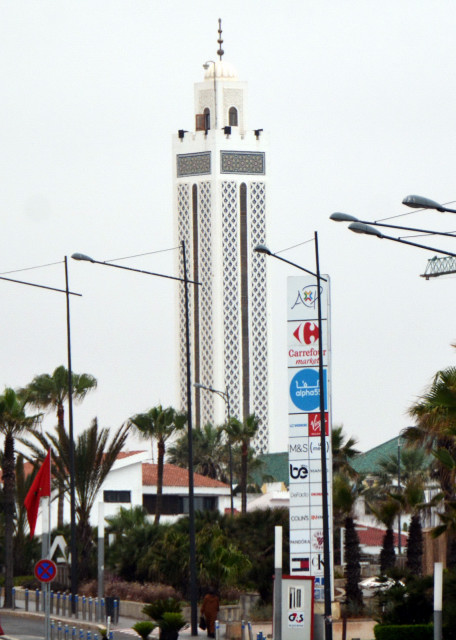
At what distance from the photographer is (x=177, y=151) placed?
372 ft

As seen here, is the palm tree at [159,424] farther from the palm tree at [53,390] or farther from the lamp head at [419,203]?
the lamp head at [419,203]

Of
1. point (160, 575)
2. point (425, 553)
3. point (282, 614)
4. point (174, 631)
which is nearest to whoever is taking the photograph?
point (282, 614)

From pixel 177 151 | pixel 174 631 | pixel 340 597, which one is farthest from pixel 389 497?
pixel 177 151

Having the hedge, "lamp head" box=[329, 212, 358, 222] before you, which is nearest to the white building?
the hedge

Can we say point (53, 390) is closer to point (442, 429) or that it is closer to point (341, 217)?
point (442, 429)

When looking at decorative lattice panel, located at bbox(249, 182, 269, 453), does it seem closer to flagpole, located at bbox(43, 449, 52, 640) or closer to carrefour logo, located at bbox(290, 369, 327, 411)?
carrefour logo, located at bbox(290, 369, 327, 411)

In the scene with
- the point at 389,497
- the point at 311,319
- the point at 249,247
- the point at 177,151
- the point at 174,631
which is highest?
the point at 177,151

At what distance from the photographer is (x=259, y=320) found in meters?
109

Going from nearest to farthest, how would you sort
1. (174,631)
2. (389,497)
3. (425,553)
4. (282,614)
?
(282,614) < (174,631) < (389,497) < (425,553)

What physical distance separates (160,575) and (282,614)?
51.8 feet

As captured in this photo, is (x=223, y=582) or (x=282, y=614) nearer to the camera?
(x=282, y=614)

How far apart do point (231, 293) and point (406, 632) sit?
251ft

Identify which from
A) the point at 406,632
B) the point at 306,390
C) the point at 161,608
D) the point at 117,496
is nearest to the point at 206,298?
the point at 117,496

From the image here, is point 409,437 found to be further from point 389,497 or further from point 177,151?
point 177,151
